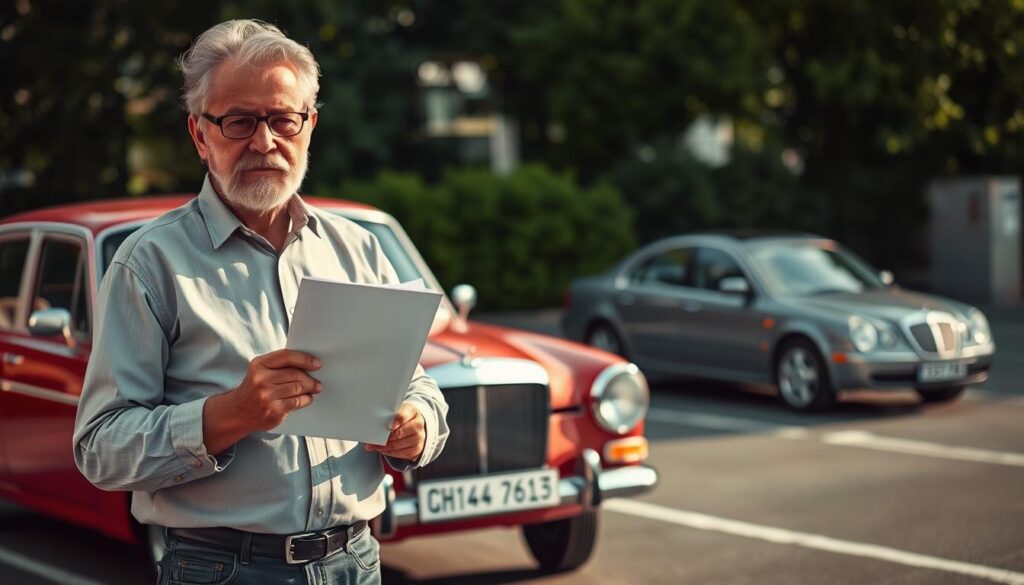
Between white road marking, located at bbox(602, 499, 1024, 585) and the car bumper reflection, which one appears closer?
white road marking, located at bbox(602, 499, 1024, 585)

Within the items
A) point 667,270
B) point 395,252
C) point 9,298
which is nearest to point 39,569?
point 9,298

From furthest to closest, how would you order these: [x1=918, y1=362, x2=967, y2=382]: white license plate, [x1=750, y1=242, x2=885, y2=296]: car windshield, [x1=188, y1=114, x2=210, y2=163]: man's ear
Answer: [x1=750, y1=242, x2=885, y2=296]: car windshield → [x1=918, y1=362, x2=967, y2=382]: white license plate → [x1=188, y1=114, x2=210, y2=163]: man's ear

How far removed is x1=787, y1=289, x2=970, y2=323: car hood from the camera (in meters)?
11.6

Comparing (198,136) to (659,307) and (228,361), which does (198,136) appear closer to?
(228,361)

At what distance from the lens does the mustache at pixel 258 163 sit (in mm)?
2639

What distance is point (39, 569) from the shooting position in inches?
263

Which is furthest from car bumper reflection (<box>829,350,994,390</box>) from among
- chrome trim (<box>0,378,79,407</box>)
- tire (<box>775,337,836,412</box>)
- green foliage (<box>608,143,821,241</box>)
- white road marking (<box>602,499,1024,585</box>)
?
green foliage (<box>608,143,821,241</box>)

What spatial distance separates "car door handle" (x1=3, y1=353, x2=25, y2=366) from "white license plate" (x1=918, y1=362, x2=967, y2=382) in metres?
7.30

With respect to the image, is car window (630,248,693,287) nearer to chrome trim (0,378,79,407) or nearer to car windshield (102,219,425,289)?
car windshield (102,219,425,289)

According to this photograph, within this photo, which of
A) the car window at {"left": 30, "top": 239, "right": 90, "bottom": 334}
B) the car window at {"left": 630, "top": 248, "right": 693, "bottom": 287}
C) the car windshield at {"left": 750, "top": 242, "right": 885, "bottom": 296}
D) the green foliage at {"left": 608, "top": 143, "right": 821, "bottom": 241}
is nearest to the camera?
the car window at {"left": 30, "top": 239, "right": 90, "bottom": 334}

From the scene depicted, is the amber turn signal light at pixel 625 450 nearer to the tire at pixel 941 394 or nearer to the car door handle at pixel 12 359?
the car door handle at pixel 12 359

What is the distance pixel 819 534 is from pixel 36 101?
806 inches

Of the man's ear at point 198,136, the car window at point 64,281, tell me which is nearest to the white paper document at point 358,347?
the man's ear at point 198,136

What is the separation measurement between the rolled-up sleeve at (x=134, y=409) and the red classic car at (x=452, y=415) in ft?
9.86
